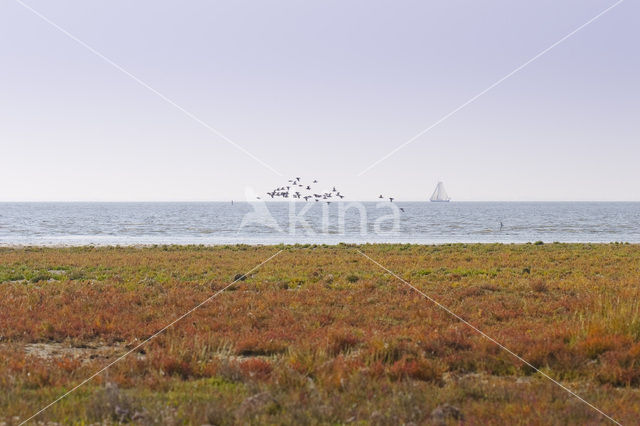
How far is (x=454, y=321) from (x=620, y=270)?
1588cm

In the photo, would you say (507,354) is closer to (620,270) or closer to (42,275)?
(620,270)

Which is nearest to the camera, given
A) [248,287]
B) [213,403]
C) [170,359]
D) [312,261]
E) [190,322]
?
[213,403]

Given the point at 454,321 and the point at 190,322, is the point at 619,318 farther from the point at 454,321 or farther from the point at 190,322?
the point at 190,322

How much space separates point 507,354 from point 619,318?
3330 millimetres

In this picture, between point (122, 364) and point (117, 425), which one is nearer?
point (117, 425)

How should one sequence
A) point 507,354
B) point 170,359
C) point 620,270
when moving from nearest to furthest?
point 170,359, point 507,354, point 620,270

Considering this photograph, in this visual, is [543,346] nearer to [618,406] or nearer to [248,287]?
[618,406]

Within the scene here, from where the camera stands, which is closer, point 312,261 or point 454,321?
point 454,321

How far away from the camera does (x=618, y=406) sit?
6.86 meters

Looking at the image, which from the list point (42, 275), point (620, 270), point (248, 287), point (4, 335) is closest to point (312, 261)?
point (248, 287)

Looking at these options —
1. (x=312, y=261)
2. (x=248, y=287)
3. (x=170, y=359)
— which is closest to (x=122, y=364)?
(x=170, y=359)

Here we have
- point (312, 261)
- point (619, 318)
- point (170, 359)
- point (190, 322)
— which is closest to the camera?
point (170, 359)

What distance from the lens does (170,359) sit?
8711 millimetres

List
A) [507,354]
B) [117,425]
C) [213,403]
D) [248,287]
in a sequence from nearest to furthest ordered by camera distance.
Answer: [117,425], [213,403], [507,354], [248,287]
